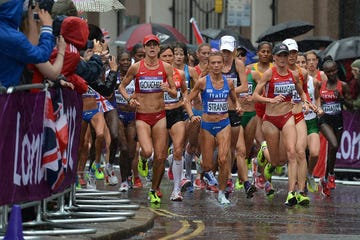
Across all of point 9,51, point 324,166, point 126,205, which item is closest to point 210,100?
point 126,205

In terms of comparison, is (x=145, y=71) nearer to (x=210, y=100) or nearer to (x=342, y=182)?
(x=210, y=100)

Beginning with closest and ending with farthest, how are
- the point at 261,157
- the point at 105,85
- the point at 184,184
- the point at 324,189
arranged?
the point at 105,85 < the point at 184,184 < the point at 324,189 < the point at 261,157

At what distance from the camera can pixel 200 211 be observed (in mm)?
16562

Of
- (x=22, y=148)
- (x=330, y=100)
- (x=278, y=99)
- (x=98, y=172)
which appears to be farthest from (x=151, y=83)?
(x=22, y=148)

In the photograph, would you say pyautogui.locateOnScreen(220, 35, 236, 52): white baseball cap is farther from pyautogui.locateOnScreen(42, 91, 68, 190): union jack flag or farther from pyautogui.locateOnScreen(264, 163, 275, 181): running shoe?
pyautogui.locateOnScreen(42, 91, 68, 190): union jack flag

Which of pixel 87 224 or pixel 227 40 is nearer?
pixel 87 224

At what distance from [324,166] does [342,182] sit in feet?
1.46

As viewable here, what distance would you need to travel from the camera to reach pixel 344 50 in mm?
25688

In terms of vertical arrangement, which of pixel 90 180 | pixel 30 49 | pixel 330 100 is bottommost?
pixel 90 180

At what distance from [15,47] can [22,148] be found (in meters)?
0.84

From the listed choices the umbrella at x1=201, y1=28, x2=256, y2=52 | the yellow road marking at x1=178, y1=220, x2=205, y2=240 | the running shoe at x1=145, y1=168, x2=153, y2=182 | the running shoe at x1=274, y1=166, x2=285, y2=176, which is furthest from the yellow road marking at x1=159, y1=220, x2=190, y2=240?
the umbrella at x1=201, y1=28, x2=256, y2=52

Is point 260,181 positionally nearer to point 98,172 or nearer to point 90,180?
point 90,180

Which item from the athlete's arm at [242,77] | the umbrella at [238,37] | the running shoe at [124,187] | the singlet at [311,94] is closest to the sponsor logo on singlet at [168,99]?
the athlete's arm at [242,77]

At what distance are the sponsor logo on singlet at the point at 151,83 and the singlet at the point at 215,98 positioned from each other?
2.01 feet
